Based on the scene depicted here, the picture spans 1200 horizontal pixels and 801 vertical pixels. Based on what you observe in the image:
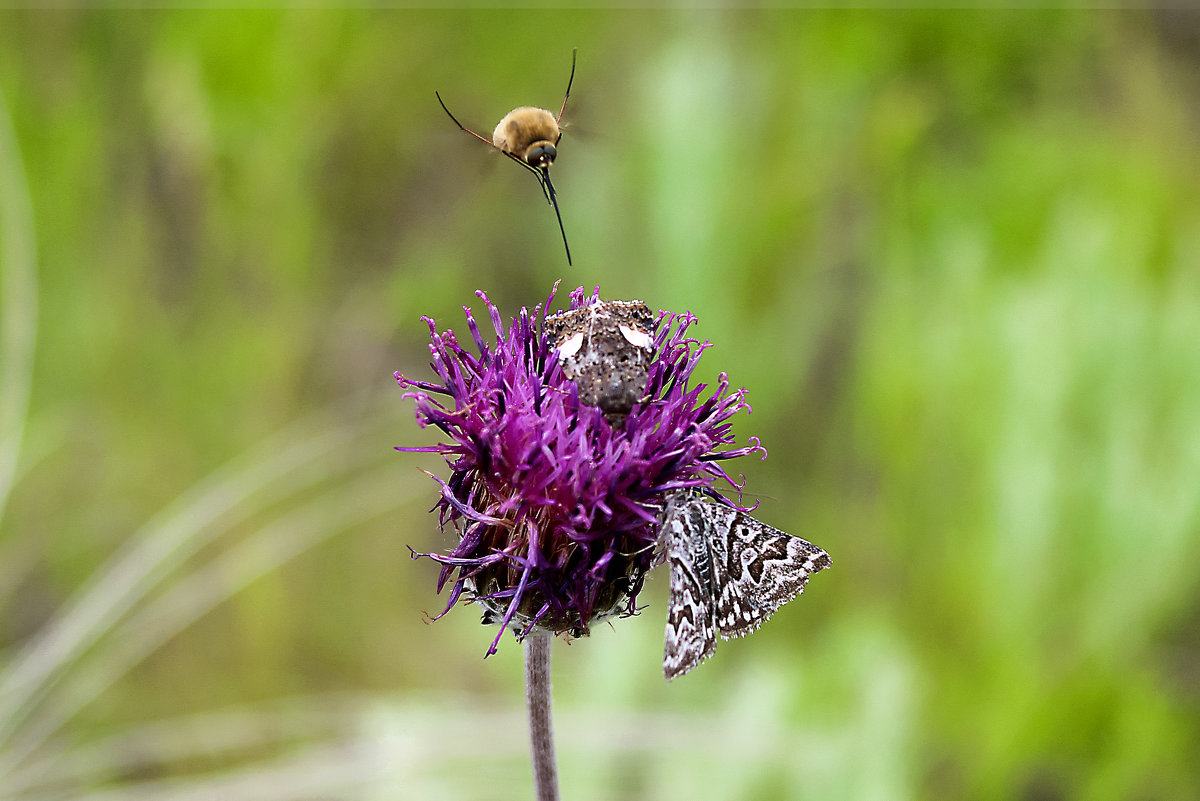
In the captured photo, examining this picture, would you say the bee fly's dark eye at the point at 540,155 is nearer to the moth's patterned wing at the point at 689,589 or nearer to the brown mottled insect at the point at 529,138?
the brown mottled insect at the point at 529,138

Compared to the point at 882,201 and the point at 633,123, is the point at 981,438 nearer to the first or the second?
the point at 882,201

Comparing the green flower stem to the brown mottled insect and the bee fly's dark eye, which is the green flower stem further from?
the bee fly's dark eye

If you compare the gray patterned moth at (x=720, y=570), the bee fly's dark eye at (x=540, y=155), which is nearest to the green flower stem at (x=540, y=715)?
the gray patterned moth at (x=720, y=570)

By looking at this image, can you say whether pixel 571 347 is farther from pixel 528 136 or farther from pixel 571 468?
pixel 528 136

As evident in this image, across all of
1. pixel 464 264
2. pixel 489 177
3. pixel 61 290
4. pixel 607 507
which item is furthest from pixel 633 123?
pixel 607 507

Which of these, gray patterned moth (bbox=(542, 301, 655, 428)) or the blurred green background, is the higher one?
the blurred green background

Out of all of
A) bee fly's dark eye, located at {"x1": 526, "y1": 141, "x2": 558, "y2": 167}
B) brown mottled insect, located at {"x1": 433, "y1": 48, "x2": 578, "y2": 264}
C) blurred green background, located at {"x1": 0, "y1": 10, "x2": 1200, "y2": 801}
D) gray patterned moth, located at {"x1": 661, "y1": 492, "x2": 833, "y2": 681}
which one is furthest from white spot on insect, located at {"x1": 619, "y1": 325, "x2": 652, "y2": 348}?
blurred green background, located at {"x1": 0, "y1": 10, "x2": 1200, "y2": 801}

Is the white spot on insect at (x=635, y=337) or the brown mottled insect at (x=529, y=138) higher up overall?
the brown mottled insect at (x=529, y=138)

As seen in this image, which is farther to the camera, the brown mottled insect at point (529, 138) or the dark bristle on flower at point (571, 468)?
the brown mottled insect at point (529, 138)
